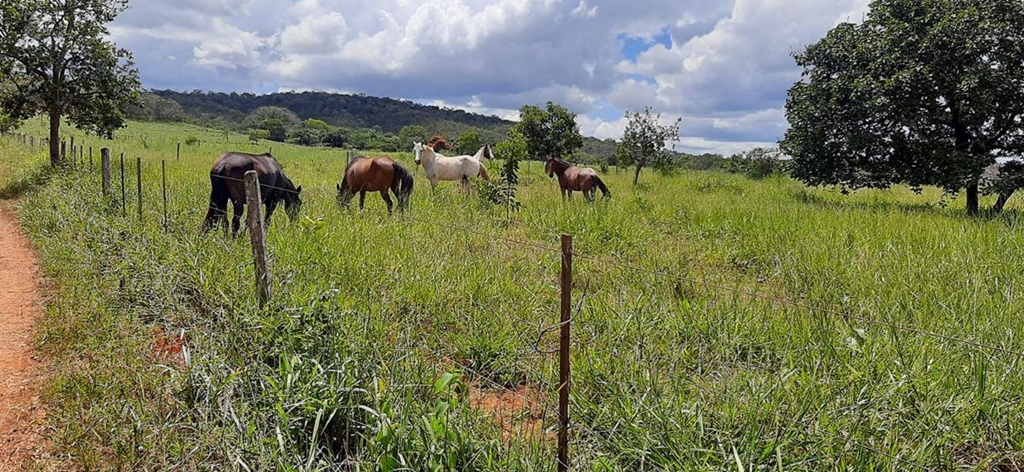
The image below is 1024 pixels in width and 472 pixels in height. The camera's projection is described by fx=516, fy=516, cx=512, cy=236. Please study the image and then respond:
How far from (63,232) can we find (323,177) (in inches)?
365

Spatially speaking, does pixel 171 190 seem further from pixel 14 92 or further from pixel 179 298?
pixel 14 92

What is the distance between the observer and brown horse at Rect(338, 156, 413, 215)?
8.48 m

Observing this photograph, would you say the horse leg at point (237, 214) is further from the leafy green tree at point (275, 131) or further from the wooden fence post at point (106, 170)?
the leafy green tree at point (275, 131)

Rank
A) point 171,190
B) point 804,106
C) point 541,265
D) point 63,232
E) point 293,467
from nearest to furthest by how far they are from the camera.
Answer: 1. point 293,467
2. point 541,265
3. point 63,232
4. point 171,190
5. point 804,106

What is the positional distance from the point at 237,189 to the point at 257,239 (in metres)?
3.61

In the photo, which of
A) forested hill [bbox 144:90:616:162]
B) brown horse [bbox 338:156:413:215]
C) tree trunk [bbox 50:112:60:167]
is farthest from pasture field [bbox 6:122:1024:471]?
forested hill [bbox 144:90:616:162]

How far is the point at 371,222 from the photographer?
6.76 meters

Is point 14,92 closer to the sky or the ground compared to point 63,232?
closer to the sky

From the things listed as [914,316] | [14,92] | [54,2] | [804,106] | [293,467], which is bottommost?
[293,467]

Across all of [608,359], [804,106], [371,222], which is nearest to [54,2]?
[371,222]

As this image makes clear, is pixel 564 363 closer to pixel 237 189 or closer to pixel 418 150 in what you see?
pixel 237 189

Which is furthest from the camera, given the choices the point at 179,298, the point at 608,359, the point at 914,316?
the point at 179,298

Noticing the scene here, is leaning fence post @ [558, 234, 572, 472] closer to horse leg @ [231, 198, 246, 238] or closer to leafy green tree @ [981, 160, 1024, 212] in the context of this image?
horse leg @ [231, 198, 246, 238]

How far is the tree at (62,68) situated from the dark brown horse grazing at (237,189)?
28.4ft
